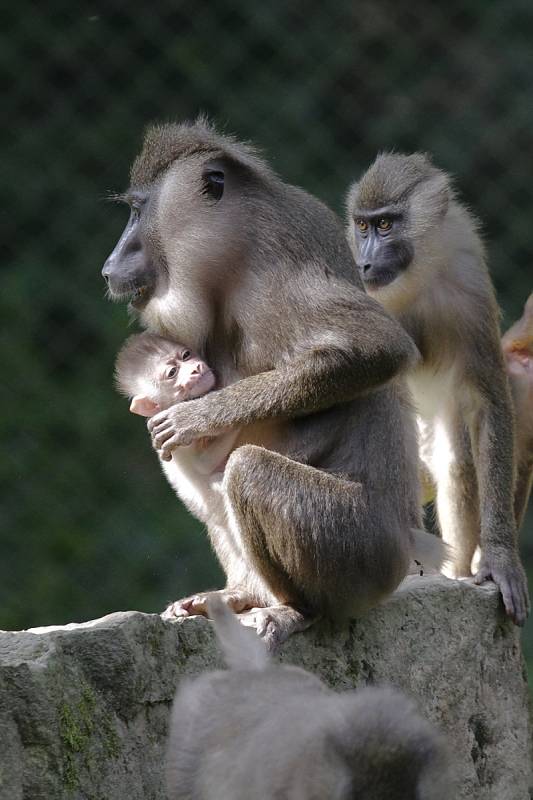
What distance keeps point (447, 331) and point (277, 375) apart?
1.33 metres

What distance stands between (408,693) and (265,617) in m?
0.48

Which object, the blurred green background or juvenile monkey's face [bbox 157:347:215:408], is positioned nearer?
juvenile monkey's face [bbox 157:347:215:408]

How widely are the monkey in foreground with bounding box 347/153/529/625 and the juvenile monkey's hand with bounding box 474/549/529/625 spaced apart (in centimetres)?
2

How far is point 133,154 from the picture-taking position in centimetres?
702

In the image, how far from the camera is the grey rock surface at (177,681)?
2.96 m

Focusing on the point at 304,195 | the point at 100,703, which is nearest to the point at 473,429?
the point at 304,195

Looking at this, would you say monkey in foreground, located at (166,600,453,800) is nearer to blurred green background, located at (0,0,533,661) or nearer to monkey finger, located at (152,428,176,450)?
monkey finger, located at (152,428,176,450)

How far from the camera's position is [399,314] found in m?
5.12

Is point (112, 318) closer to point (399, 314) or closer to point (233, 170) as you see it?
point (399, 314)

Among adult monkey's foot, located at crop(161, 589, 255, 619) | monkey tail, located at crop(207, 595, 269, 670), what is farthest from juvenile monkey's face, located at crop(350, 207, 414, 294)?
monkey tail, located at crop(207, 595, 269, 670)

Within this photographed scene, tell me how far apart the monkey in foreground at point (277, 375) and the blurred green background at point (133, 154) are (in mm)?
2829

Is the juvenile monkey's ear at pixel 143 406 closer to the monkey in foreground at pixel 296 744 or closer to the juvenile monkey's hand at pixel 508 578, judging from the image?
the juvenile monkey's hand at pixel 508 578

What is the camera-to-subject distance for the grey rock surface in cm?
296

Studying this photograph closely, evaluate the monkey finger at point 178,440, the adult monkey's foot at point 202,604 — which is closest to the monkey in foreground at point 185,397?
the monkey finger at point 178,440
